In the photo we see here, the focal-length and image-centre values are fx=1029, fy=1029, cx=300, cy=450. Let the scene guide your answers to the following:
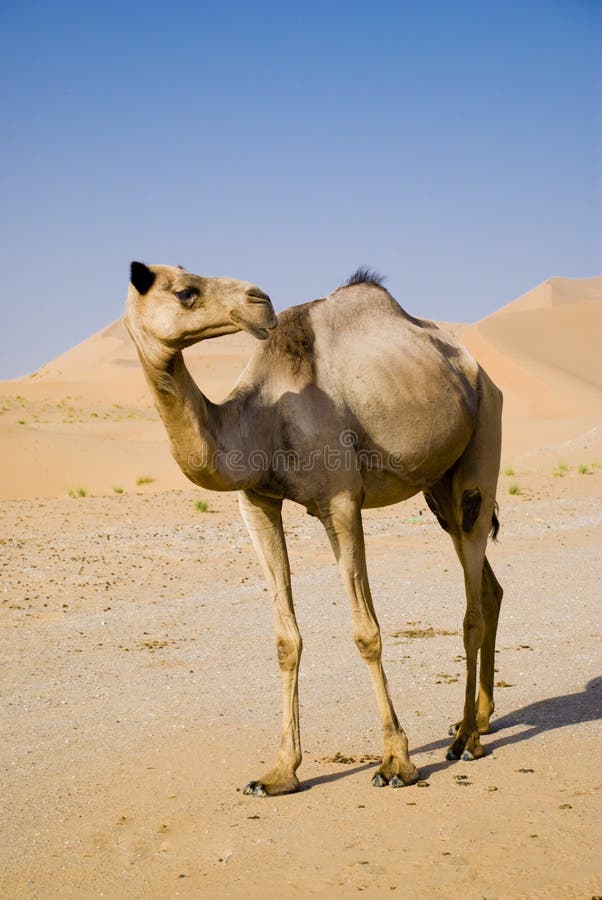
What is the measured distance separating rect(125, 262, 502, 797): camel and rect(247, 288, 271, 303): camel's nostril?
11 millimetres

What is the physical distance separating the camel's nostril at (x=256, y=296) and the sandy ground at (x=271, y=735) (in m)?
2.62

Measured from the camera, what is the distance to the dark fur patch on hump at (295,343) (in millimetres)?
5863

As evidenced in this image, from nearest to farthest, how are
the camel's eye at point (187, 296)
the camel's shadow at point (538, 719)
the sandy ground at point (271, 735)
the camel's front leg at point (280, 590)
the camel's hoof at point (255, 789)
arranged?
the sandy ground at point (271, 735) < the camel's eye at point (187, 296) < the camel's hoof at point (255, 789) < the camel's front leg at point (280, 590) < the camel's shadow at point (538, 719)

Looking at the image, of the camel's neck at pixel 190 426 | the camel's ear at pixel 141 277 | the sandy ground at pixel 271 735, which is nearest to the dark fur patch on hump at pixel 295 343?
the camel's neck at pixel 190 426

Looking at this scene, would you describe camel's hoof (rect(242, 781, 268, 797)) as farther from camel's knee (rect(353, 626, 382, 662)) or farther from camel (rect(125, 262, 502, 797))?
camel's knee (rect(353, 626, 382, 662))

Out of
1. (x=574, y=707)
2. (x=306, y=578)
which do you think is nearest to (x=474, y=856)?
(x=574, y=707)

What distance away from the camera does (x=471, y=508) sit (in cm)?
682

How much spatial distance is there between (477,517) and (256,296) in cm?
254

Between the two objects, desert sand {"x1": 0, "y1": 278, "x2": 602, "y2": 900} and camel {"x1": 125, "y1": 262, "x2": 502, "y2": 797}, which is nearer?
desert sand {"x1": 0, "y1": 278, "x2": 602, "y2": 900}

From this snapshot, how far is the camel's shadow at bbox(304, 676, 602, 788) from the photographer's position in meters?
6.44

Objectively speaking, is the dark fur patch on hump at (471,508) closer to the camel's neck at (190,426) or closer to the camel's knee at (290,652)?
the camel's knee at (290,652)

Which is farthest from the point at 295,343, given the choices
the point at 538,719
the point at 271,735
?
the point at 538,719

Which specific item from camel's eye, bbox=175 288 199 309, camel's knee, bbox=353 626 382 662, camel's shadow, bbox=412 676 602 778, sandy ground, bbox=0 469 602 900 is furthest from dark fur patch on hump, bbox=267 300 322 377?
camel's shadow, bbox=412 676 602 778

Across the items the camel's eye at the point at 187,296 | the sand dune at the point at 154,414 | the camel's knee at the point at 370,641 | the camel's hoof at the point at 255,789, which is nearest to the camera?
the camel's eye at the point at 187,296
